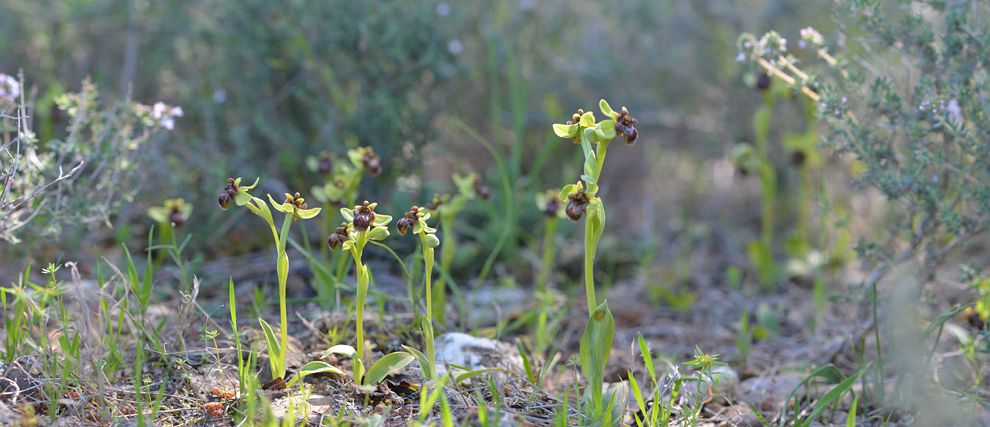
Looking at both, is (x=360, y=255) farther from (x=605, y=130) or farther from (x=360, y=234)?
(x=605, y=130)

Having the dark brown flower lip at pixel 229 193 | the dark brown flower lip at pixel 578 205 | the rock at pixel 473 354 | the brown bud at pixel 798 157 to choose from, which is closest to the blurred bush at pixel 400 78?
the brown bud at pixel 798 157

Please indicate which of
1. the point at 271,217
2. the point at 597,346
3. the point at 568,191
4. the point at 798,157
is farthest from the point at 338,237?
the point at 798,157

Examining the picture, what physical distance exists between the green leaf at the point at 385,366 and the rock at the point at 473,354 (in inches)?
10.2

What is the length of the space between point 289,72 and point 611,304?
2.12m

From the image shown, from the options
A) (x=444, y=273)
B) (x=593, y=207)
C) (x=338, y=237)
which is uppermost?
(x=593, y=207)

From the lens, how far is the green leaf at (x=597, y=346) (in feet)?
5.48

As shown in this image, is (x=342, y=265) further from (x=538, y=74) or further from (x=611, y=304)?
(x=538, y=74)

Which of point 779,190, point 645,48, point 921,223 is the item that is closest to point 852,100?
point 921,223

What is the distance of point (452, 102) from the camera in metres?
3.84

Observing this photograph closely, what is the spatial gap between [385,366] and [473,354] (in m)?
0.40

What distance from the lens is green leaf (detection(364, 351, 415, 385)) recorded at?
5.70 feet

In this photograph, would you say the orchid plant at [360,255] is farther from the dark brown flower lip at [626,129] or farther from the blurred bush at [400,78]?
the blurred bush at [400,78]

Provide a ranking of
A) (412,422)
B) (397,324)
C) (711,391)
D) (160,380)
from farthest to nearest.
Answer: (397,324) → (711,391) → (160,380) → (412,422)

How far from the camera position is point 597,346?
5.56ft
